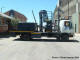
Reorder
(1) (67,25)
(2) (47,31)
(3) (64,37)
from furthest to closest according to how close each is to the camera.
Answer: (2) (47,31), (3) (64,37), (1) (67,25)

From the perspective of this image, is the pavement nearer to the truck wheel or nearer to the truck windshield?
the truck wheel

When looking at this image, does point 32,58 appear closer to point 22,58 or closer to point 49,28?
point 22,58

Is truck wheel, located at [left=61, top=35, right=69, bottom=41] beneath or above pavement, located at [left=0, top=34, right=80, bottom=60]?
above

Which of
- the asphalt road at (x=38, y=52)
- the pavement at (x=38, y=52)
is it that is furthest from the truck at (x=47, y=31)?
the asphalt road at (x=38, y=52)

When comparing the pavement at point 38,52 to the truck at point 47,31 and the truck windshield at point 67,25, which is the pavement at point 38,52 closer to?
the truck at point 47,31

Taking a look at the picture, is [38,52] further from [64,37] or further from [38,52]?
[64,37]

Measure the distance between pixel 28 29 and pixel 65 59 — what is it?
15.2 m

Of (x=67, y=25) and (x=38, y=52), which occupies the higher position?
(x=67, y=25)

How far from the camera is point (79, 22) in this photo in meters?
49.1

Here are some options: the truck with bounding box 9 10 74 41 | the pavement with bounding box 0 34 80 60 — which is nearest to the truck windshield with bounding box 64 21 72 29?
the truck with bounding box 9 10 74 41

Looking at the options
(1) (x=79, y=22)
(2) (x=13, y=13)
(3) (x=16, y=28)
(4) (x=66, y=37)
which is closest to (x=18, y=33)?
(3) (x=16, y=28)

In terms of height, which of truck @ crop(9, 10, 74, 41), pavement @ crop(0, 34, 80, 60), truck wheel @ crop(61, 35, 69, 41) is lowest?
pavement @ crop(0, 34, 80, 60)

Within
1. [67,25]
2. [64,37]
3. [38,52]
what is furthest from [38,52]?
[67,25]

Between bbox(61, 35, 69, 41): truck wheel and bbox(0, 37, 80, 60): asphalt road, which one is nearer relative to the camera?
bbox(0, 37, 80, 60): asphalt road
